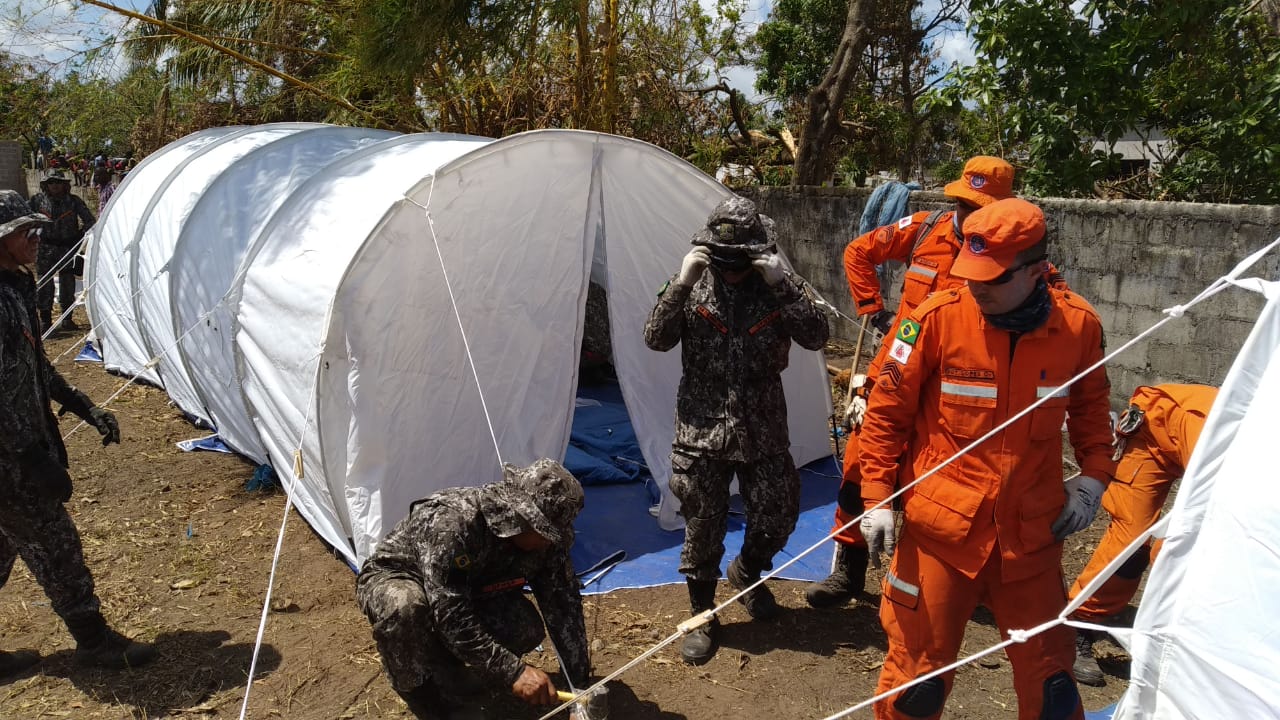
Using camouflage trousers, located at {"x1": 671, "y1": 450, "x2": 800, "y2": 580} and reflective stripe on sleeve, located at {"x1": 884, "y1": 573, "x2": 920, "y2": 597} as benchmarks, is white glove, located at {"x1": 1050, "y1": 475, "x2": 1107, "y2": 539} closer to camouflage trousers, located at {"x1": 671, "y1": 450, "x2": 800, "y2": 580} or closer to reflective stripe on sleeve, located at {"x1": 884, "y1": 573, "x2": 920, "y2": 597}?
reflective stripe on sleeve, located at {"x1": 884, "y1": 573, "x2": 920, "y2": 597}

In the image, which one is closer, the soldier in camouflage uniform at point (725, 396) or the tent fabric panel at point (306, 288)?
the soldier in camouflage uniform at point (725, 396)

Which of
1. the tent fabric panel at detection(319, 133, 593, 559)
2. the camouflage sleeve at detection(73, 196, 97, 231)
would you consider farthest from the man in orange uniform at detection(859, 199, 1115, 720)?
the camouflage sleeve at detection(73, 196, 97, 231)

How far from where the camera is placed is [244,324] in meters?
5.16

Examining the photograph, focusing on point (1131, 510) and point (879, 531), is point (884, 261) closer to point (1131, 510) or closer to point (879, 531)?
point (1131, 510)

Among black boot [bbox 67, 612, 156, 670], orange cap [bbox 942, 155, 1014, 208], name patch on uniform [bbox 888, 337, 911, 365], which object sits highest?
orange cap [bbox 942, 155, 1014, 208]

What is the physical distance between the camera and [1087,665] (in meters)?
3.58

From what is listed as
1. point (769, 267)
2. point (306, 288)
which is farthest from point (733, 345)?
point (306, 288)

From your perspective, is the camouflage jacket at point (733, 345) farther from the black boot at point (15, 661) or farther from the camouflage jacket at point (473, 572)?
the black boot at point (15, 661)

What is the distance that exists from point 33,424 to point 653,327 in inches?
97.1

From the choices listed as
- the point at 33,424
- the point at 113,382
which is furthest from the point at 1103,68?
the point at 113,382

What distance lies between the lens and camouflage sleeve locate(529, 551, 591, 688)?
3.09 metres

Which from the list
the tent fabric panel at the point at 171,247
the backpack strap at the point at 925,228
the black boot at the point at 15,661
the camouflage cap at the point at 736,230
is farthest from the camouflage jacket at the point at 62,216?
the backpack strap at the point at 925,228

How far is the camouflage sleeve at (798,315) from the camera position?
3775 mm

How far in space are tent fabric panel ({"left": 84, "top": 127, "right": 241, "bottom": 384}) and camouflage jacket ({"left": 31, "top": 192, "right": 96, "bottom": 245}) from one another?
4.79ft
